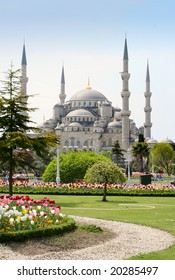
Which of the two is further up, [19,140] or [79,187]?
[19,140]

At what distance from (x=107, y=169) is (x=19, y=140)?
166 inches

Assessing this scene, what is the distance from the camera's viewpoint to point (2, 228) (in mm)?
10680

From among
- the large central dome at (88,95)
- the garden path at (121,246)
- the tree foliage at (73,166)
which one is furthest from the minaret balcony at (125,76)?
the garden path at (121,246)

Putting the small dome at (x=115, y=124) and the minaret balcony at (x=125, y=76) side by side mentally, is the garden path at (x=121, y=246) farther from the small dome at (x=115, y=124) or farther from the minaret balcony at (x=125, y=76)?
the small dome at (x=115, y=124)

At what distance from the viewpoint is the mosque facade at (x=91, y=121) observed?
9994cm

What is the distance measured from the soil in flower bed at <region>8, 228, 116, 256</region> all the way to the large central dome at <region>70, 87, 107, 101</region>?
10437 cm

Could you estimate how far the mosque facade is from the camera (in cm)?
9994

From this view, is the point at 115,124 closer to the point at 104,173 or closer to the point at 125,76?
the point at 125,76

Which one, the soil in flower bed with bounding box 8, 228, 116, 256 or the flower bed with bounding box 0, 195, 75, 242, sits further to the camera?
the flower bed with bounding box 0, 195, 75, 242

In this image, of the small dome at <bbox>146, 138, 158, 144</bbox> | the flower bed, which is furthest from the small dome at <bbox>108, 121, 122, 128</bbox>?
the flower bed

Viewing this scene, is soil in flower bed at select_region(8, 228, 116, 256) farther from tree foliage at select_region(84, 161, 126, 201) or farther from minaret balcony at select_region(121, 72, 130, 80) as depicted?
minaret balcony at select_region(121, 72, 130, 80)

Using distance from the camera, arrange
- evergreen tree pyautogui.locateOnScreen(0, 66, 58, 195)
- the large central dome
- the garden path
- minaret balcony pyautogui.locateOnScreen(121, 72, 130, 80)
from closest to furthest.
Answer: the garden path, evergreen tree pyautogui.locateOnScreen(0, 66, 58, 195), minaret balcony pyautogui.locateOnScreen(121, 72, 130, 80), the large central dome
